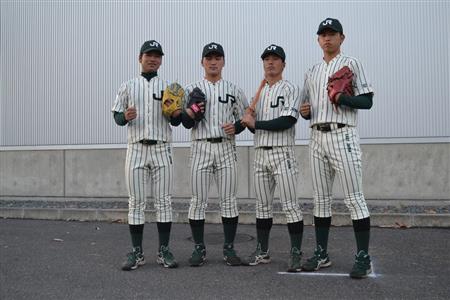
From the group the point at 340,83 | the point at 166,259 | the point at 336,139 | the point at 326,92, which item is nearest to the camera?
the point at 340,83

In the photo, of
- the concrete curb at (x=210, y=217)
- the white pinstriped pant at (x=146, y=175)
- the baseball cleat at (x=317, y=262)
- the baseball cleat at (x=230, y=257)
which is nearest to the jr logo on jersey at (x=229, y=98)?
the white pinstriped pant at (x=146, y=175)

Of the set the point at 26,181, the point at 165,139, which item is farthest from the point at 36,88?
the point at 165,139

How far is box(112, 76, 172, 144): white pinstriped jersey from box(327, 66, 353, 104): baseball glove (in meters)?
1.74

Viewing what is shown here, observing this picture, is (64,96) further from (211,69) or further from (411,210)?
(411,210)

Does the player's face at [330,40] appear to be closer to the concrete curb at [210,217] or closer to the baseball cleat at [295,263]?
the baseball cleat at [295,263]

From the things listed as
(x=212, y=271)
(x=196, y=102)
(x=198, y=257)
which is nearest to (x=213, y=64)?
(x=196, y=102)

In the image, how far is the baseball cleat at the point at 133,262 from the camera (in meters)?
4.62

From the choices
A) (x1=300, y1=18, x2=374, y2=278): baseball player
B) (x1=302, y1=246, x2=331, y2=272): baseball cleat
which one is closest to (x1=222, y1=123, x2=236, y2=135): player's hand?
(x1=300, y1=18, x2=374, y2=278): baseball player

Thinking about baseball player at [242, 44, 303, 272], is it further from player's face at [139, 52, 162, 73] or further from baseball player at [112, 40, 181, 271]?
player's face at [139, 52, 162, 73]

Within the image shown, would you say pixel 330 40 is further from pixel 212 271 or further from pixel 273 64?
pixel 212 271

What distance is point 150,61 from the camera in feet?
16.0

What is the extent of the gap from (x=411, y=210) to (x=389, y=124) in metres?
1.83

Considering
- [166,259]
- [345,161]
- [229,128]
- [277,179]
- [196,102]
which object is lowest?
[166,259]

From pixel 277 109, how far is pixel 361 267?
173 cm
